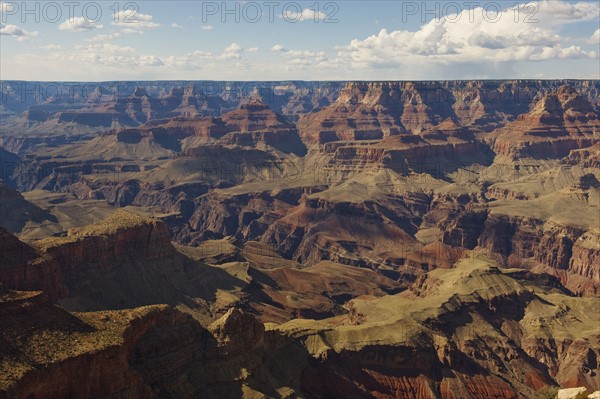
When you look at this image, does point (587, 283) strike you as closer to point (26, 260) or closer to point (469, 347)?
point (469, 347)

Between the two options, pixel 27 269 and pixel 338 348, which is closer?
pixel 338 348

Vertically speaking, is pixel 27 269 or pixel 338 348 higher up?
pixel 27 269

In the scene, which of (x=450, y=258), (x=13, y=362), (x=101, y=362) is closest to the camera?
(x=13, y=362)

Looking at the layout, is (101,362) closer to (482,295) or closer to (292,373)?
(292,373)

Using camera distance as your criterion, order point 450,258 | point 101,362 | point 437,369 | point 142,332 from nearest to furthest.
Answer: point 101,362
point 142,332
point 437,369
point 450,258

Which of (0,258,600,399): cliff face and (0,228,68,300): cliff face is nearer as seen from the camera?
(0,258,600,399): cliff face

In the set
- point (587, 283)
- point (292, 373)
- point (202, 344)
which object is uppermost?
point (202, 344)

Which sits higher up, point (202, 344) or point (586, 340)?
point (202, 344)

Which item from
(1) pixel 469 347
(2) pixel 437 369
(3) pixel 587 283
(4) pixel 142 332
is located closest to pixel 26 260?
(4) pixel 142 332

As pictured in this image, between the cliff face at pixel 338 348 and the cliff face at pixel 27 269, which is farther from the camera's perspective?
the cliff face at pixel 27 269

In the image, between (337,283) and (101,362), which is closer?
(101,362)

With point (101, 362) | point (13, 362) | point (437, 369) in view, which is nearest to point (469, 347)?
point (437, 369)
